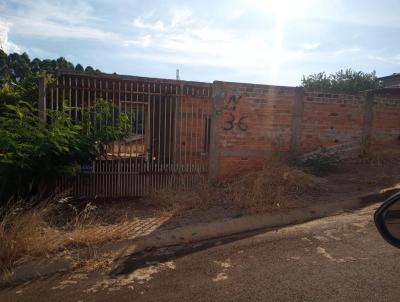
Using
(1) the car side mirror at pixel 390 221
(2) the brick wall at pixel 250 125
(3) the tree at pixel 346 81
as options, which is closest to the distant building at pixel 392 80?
(3) the tree at pixel 346 81

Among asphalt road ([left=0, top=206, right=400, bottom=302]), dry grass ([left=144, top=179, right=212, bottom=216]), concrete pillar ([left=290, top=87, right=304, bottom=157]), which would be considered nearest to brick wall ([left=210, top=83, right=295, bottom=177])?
concrete pillar ([left=290, top=87, right=304, bottom=157])

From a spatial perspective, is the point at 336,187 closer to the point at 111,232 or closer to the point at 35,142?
the point at 111,232

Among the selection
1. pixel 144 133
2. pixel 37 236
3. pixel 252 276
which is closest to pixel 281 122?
pixel 144 133

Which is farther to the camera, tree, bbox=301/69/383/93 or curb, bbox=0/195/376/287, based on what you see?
tree, bbox=301/69/383/93

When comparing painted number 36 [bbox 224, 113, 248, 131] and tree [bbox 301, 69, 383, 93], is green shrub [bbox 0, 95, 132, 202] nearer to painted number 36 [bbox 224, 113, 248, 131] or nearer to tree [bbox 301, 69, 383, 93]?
painted number 36 [bbox 224, 113, 248, 131]

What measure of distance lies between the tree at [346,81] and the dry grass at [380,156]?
6.58 m

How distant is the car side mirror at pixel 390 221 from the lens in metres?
1.88

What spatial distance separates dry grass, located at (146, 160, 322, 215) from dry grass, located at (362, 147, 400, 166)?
2320 mm

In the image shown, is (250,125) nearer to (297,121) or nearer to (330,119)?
(297,121)

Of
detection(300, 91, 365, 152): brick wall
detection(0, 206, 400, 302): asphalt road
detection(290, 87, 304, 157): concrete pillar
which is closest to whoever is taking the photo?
detection(0, 206, 400, 302): asphalt road

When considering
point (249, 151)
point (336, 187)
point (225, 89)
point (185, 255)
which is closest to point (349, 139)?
point (336, 187)

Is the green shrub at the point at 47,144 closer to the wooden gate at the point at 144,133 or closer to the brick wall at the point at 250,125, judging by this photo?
the wooden gate at the point at 144,133

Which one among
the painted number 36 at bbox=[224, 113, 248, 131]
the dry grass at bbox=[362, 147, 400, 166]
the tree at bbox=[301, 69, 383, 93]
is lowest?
the dry grass at bbox=[362, 147, 400, 166]

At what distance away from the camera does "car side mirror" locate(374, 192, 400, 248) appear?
1.88 meters
